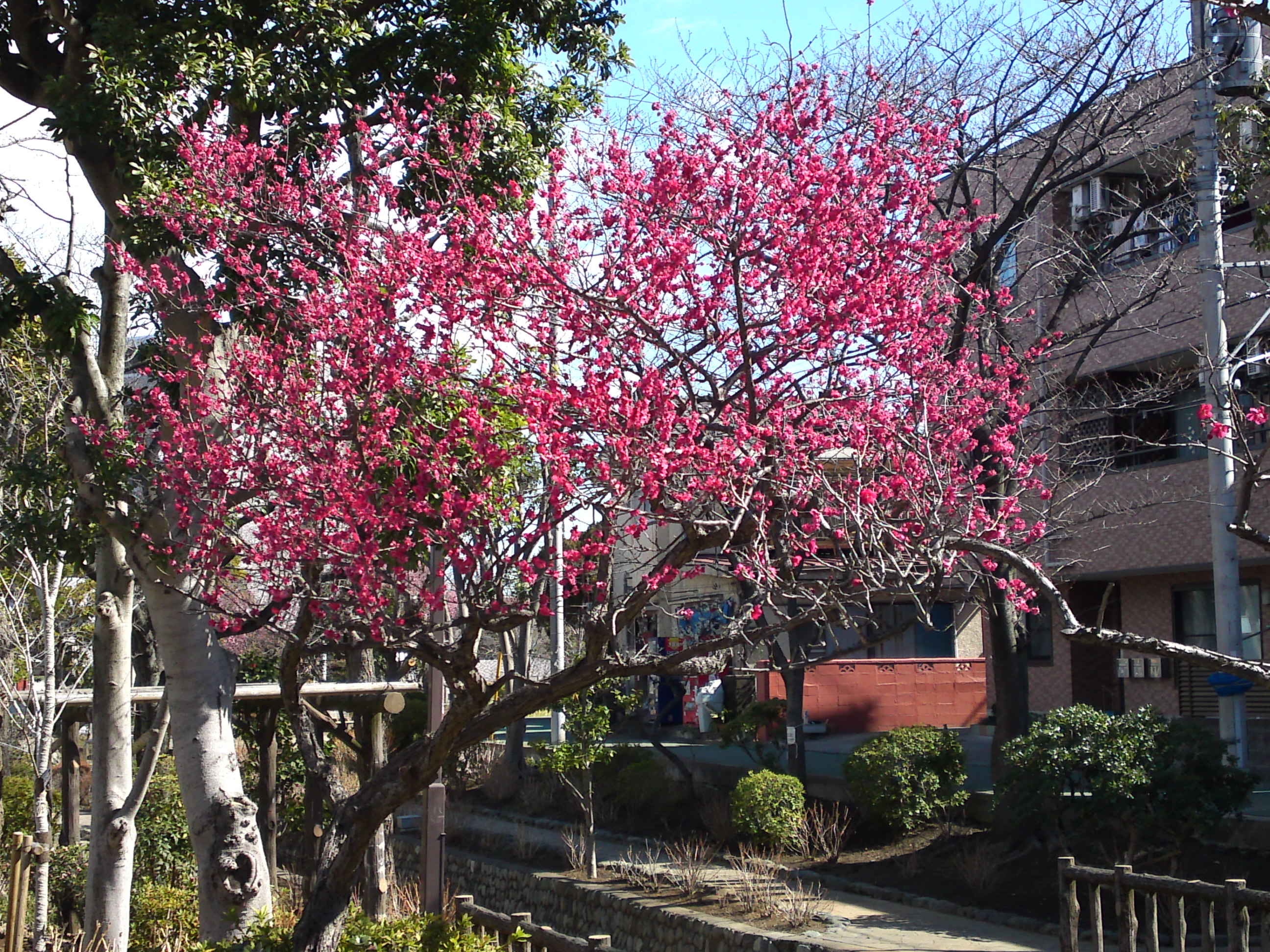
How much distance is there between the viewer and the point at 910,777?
593 inches

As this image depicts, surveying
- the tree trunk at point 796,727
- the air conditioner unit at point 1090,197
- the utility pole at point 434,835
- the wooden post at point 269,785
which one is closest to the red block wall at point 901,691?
the tree trunk at point 796,727

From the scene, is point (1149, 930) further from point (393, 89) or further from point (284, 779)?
point (284, 779)

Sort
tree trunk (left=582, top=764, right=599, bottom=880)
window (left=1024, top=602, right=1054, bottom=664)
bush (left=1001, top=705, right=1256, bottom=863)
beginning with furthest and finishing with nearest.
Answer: window (left=1024, top=602, right=1054, bottom=664) < tree trunk (left=582, top=764, right=599, bottom=880) < bush (left=1001, top=705, right=1256, bottom=863)

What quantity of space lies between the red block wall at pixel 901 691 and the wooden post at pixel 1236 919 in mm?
19779

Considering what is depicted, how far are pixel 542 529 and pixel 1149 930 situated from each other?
4469mm

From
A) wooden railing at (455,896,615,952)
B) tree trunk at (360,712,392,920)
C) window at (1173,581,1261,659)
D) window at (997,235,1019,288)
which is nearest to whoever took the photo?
wooden railing at (455,896,615,952)

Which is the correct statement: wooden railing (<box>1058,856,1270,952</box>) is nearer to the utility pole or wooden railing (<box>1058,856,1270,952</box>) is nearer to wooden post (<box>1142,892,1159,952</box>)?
wooden post (<box>1142,892,1159,952</box>)

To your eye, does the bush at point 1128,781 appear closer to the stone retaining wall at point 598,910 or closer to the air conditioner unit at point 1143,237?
the stone retaining wall at point 598,910

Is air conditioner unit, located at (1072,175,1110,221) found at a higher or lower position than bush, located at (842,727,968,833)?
higher

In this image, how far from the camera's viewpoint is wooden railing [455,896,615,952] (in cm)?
759

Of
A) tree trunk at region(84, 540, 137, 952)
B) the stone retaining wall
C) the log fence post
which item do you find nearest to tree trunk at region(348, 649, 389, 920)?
tree trunk at region(84, 540, 137, 952)

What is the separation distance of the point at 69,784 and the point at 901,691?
17857mm

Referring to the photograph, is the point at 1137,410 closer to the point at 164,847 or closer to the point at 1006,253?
the point at 1006,253

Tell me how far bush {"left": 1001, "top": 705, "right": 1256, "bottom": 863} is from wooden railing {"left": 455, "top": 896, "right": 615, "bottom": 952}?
17.7 feet
